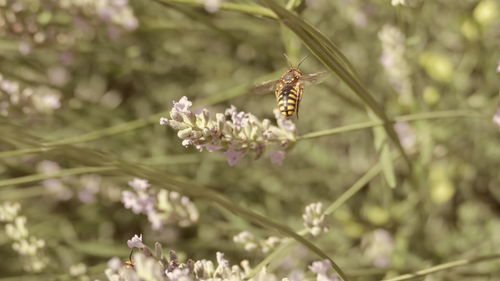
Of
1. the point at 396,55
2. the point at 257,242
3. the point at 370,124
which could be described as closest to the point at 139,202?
the point at 257,242

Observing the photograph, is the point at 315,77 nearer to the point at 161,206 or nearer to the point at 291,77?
the point at 291,77

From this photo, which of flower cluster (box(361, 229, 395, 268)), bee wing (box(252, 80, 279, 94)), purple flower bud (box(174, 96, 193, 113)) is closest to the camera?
purple flower bud (box(174, 96, 193, 113))

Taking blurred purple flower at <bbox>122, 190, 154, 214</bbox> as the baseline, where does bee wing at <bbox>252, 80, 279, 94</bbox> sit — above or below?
above

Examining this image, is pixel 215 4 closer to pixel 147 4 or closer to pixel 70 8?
pixel 70 8

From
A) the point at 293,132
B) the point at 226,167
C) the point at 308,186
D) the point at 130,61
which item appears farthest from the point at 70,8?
the point at 308,186

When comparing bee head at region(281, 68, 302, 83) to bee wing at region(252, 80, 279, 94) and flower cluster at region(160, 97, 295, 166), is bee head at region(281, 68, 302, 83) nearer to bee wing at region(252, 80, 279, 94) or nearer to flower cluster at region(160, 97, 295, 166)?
bee wing at region(252, 80, 279, 94)

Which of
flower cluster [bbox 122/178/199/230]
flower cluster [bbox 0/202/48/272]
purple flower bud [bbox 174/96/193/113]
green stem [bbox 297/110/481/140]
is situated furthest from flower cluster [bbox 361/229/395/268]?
purple flower bud [bbox 174/96/193/113]

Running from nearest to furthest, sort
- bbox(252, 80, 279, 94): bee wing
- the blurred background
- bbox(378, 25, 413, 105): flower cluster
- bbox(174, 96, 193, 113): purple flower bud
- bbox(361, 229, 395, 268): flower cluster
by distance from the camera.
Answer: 1. bbox(174, 96, 193, 113): purple flower bud
2. bbox(252, 80, 279, 94): bee wing
3. bbox(378, 25, 413, 105): flower cluster
4. the blurred background
5. bbox(361, 229, 395, 268): flower cluster
